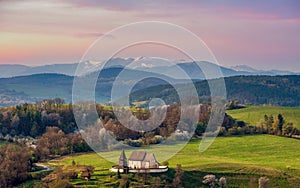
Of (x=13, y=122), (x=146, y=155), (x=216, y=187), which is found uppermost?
(x=13, y=122)

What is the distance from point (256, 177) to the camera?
50.7 m

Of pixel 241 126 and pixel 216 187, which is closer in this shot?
pixel 216 187

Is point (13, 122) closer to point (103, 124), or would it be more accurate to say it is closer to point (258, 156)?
point (103, 124)

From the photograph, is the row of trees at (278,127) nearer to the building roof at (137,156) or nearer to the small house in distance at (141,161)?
the small house in distance at (141,161)

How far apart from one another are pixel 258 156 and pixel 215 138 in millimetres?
13009

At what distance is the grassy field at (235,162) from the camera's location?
4888cm

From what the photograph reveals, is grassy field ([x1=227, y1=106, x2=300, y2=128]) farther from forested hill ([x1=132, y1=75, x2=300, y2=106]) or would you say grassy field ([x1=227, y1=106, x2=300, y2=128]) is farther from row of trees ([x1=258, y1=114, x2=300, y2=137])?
forested hill ([x1=132, y1=75, x2=300, y2=106])

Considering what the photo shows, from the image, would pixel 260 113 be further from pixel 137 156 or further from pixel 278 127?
pixel 137 156

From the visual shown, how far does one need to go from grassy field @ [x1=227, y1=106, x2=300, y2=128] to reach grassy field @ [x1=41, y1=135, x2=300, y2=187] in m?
12.5

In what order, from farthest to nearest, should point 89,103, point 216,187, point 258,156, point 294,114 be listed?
point 294,114, point 89,103, point 258,156, point 216,187

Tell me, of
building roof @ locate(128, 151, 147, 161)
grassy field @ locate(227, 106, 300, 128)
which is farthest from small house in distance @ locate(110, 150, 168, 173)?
grassy field @ locate(227, 106, 300, 128)

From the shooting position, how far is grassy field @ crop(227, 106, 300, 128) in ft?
288

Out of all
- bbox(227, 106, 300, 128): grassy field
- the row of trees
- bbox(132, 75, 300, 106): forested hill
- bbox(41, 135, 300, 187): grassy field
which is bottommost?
bbox(41, 135, 300, 187): grassy field

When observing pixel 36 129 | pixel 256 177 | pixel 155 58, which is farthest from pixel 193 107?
pixel 155 58
